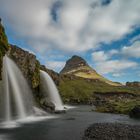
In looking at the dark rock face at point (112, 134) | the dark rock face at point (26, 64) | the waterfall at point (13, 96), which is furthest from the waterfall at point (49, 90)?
the dark rock face at point (112, 134)

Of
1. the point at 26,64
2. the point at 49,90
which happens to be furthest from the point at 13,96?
the point at 49,90

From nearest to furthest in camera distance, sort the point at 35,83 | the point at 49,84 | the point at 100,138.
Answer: the point at 100,138
the point at 35,83
the point at 49,84

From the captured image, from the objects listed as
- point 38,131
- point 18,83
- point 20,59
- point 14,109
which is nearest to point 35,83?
point 20,59

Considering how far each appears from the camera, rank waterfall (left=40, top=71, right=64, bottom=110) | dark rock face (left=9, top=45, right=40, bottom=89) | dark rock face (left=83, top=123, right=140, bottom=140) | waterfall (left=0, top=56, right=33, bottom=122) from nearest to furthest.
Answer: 1. dark rock face (left=83, top=123, right=140, bottom=140)
2. waterfall (left=0, top=56, right=33, bottom=122)
3. dark rock face (left=9, top=45, right=40, bottom=89)
4. waterfall (left=40, top=71, right=64, bottom=110)

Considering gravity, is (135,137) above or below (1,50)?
below

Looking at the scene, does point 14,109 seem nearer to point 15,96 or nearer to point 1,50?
point 15,96

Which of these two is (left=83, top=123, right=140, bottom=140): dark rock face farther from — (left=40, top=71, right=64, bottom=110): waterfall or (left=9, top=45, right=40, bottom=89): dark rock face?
(left=40, top=71, right=64, bottom=110): waterfall

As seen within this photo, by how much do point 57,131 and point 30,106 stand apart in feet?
129

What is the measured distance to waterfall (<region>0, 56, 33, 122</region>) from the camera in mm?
72938

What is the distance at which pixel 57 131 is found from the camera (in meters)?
52.2

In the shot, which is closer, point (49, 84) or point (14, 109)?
point (14, 109)

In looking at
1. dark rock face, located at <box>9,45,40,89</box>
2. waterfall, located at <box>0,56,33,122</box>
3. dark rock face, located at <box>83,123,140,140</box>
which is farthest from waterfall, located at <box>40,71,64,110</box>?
dark rock face, located at <box>83,123,140,140</box>

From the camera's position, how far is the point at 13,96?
79.2 meters

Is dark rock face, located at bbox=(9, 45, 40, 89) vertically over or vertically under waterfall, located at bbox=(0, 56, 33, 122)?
over
